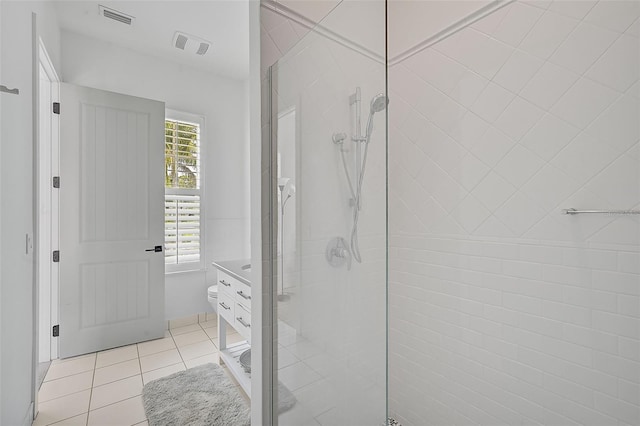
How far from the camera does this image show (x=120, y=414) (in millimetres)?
1862

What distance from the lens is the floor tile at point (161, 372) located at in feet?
7.36

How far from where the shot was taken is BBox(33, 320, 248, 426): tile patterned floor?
185 cm

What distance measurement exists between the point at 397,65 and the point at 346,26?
88cm

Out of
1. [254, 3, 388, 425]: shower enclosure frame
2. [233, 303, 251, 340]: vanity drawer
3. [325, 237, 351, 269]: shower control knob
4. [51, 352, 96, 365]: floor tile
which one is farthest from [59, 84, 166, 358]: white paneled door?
[325, 237, 351, 269]: shower control knob

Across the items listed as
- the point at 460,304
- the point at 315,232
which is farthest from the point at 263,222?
the point at 460,304

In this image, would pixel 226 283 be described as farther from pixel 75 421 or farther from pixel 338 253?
pixel 338 253

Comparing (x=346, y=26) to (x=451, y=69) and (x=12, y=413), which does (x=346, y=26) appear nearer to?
(x=451, y=69)

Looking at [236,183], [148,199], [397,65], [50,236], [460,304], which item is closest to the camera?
[460,304]

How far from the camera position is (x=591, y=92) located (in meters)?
1.11

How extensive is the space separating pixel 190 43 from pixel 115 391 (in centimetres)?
282

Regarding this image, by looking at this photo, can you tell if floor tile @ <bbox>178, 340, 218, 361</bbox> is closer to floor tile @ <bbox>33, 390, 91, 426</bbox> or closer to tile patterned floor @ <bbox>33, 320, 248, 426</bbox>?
tile patterned floor @ <bbox>33, 320, 248, 426</bbox>

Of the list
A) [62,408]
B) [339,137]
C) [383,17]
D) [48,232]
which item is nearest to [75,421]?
[62,408]

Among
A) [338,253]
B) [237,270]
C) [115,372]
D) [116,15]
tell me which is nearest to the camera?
[338,253]

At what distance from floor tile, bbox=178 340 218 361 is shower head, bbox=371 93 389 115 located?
8.16ft
